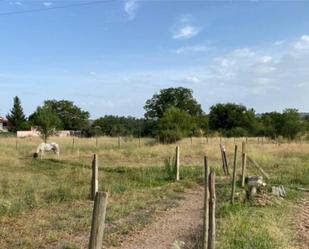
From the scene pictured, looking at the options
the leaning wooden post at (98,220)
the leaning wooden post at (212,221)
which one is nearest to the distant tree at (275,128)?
the leaning wooden post at (212,221)

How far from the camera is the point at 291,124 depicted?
6306 cm

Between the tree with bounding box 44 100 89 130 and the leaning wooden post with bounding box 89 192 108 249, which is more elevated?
the tree with bounding box 44 100 89 130

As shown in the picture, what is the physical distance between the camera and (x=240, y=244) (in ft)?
26.2

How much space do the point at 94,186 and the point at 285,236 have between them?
18.5 feet

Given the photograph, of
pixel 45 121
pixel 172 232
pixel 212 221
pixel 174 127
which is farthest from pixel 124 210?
pixel 174 127

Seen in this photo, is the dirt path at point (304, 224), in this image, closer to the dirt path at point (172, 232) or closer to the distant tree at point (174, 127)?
the dirt path at point (172, 232)

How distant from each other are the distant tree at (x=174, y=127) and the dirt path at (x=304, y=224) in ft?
121

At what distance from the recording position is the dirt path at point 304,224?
9.00 m

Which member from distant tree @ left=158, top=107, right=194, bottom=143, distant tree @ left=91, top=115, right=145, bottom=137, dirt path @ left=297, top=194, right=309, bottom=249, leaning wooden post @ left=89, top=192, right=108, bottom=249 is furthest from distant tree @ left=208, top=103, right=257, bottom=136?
leaning wooden post @ left=89, top=192, right=108, bottom=249

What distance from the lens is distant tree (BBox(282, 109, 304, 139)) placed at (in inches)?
2456

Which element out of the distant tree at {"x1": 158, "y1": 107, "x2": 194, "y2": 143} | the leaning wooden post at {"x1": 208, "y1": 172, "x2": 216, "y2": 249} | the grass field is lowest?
the grass field

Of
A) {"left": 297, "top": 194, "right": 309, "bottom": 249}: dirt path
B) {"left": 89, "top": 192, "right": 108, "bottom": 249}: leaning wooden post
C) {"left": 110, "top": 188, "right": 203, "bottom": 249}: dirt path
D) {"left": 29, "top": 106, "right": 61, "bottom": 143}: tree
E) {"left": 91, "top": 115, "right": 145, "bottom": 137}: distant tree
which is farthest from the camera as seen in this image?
{"left": 91, "top": 115, "right": 145, "bottom": 137}: distant tree

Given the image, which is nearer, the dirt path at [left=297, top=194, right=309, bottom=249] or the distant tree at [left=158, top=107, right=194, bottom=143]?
the dirt path at [left=297, top=194, right=309, bottom=249]

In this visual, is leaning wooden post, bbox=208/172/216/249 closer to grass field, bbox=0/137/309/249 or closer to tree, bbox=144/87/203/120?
grass field, bbox=0/137/309/249
